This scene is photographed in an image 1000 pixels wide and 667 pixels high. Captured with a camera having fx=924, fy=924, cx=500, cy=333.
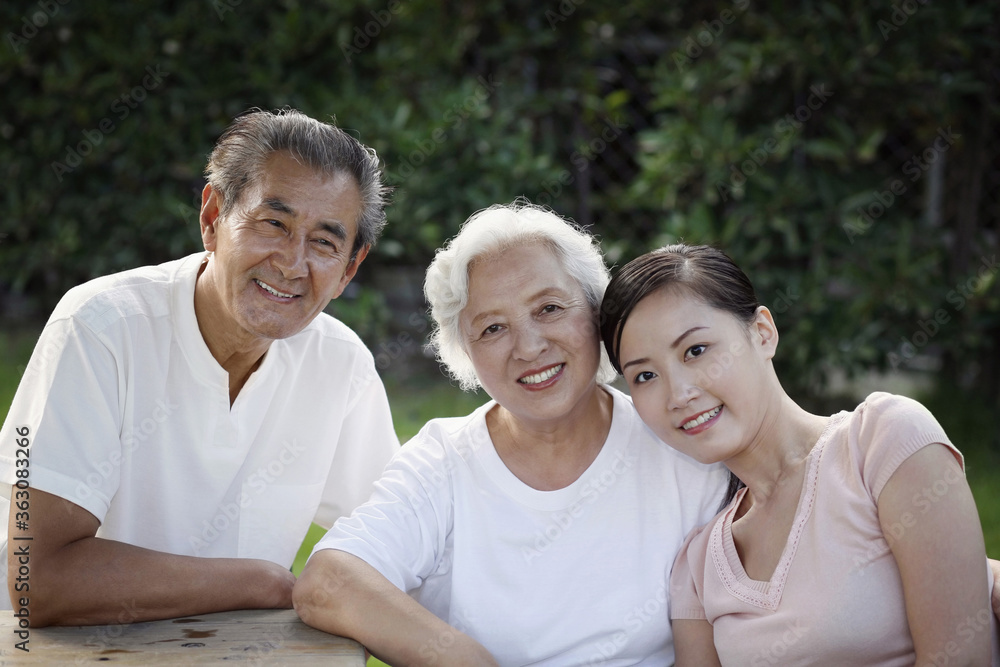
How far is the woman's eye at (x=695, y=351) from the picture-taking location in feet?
6.36

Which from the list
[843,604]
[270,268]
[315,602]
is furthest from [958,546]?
[270,268]

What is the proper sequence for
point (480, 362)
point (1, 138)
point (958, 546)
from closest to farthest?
point (958, 546) → point (480, 362) → point (1, 138)

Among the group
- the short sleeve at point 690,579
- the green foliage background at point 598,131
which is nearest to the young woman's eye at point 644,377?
the short sleeve at point 690,579

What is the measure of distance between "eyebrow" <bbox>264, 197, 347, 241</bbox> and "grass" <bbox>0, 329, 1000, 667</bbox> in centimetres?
185

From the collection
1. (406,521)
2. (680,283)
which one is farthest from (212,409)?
(680,283)

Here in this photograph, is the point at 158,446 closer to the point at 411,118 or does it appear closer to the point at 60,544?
the point at 60,544

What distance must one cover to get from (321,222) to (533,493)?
80 cm

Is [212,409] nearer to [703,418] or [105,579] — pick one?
[105,579]

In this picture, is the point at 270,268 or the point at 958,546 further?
the point at 270,268

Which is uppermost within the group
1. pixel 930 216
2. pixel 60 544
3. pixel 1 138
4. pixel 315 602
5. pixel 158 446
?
pixel 1 138

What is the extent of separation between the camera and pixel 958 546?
1.66m

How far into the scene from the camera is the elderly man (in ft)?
6.25

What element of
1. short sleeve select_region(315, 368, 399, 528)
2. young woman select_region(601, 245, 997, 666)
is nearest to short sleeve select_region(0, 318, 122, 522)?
short sleeve select_region(315, 368, 399, 528)

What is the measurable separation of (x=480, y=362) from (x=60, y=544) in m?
0.96
